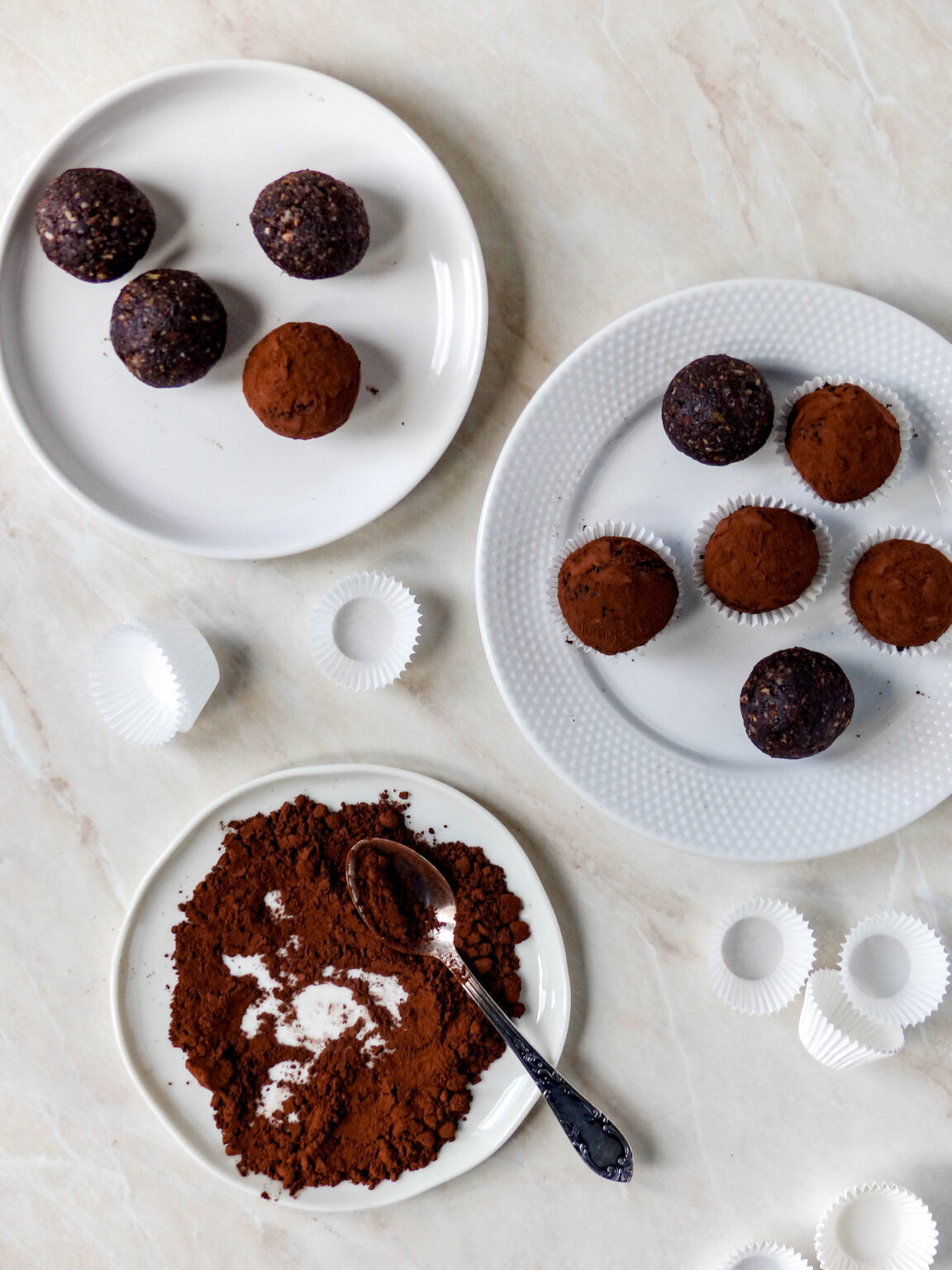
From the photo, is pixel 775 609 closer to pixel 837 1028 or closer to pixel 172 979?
pixel 837 1028

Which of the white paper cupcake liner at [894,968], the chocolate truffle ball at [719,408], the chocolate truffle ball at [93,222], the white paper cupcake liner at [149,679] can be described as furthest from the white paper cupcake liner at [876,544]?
the chocolate truffle ball at [93,222]

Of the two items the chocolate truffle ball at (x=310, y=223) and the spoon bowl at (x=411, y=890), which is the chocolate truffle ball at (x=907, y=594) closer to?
the spoon bowl at (x=411, y=890)

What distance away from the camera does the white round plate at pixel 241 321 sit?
1.53 meters

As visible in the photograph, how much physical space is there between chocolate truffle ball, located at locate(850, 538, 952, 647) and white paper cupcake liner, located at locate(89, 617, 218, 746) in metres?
1.15

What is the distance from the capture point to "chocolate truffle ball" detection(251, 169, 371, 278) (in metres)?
1.43

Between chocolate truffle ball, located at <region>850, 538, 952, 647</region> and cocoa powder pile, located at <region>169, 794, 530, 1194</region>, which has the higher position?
chocolate truffle ball, located at <region>850, 538, 952, 647</region>

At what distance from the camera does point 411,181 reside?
1.53 metres

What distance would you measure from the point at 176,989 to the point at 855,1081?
128 cm

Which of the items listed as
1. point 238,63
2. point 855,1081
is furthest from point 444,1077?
point 238,63

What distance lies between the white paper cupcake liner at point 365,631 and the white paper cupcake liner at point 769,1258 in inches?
47.5

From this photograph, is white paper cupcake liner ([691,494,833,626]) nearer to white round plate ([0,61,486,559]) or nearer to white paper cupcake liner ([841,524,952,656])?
white paper cupcake liner ([841,524,952,656])

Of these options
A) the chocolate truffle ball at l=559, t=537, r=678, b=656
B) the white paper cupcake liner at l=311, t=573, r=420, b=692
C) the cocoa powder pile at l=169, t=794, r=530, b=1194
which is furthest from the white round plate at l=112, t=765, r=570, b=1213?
the chocolate truffle ball at l=559, t=537, r=678, b=656

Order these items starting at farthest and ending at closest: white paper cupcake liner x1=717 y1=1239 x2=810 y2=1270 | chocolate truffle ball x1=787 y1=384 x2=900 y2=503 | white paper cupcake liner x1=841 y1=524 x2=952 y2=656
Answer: white paper cupcake liner x1=717 y1=1239 x2=810 y2=1270 → white paper cupcake liner x1=841 y1=524 x2=952 y2=656 → chocolate truffle ball x1=787 y1=384 x2=900 y2=503

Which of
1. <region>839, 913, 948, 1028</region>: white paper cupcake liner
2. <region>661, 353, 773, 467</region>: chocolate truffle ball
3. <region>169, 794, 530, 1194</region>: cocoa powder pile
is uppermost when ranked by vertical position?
<region>661, 353, 773, 467</region>: chocolate truffle ball
